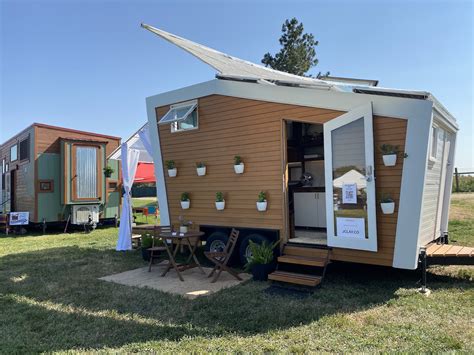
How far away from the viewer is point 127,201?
8.59 m

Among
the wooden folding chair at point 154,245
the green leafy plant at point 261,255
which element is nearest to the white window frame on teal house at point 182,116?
the wooden folding chair at point 154,245

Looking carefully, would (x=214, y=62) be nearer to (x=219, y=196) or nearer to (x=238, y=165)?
(x=238, y=165)

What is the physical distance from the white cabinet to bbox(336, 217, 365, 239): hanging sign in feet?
8.07

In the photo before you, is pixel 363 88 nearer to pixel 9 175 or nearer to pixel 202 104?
pixel 202 104

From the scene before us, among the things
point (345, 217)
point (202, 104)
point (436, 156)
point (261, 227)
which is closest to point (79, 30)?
point (202, 104)

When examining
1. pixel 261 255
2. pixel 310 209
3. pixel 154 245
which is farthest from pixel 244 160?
pixel 154 245

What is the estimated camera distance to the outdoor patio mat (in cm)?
527

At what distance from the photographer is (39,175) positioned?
41.4 feet

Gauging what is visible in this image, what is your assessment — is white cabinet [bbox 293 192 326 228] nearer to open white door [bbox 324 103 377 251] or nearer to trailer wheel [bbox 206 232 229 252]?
trailer wheel [bbox 206 232 229 252]

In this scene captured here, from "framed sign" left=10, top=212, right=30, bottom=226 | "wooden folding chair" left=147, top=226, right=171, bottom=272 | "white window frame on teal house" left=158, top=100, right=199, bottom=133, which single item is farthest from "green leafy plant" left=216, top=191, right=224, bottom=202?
"framed sign" left=10, top=212, right=30, bottom=226

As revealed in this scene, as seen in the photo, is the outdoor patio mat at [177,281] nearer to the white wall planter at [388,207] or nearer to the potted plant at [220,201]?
the potted plant at [220,201]

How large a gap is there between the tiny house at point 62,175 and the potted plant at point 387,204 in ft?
37.5

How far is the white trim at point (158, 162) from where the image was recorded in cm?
779

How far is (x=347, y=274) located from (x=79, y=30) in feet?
29.9
